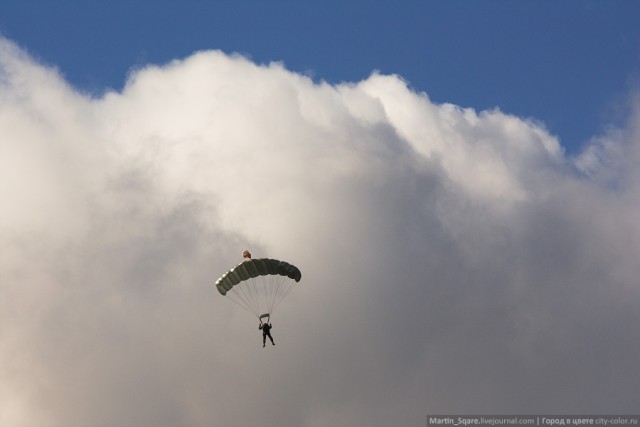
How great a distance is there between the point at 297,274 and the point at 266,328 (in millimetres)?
6284

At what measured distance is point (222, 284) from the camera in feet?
281

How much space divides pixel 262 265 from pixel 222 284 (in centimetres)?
435

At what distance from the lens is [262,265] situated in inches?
3376

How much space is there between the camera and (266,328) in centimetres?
8769

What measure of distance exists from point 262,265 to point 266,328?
266 inches

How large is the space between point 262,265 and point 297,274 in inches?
181

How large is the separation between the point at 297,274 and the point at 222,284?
26.1ft
